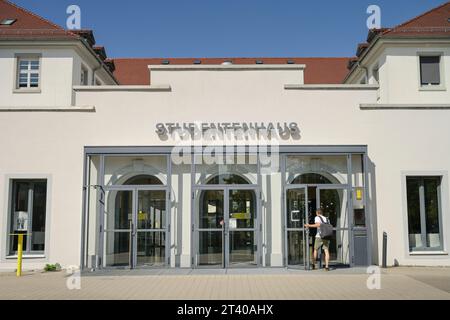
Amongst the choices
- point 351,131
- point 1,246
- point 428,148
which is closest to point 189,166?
point 351,131

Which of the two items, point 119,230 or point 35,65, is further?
point 35,65

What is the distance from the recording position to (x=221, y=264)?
1551 cm

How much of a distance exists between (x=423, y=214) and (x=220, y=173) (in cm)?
636

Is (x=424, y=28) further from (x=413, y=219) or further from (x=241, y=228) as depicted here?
(x=241, y=228)

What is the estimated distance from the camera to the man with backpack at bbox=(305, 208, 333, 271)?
14225mm

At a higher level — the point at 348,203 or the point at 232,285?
the point at 348,203

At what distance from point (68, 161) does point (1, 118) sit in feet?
8.30

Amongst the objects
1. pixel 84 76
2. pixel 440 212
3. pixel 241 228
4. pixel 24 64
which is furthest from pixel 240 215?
pixel 24 64

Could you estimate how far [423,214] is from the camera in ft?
52.9

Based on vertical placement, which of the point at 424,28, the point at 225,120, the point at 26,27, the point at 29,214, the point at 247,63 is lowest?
the point at 29,214

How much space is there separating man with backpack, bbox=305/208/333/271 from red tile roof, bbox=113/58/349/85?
1796 centimetres

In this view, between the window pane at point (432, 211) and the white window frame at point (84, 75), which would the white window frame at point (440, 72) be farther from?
the white window frame at point (84, 75)

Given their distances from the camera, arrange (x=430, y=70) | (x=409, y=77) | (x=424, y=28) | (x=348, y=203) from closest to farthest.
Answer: (x=348, y=203) < (x=409, y=77) < (x=430, y=70) < (x=424, y=28)
